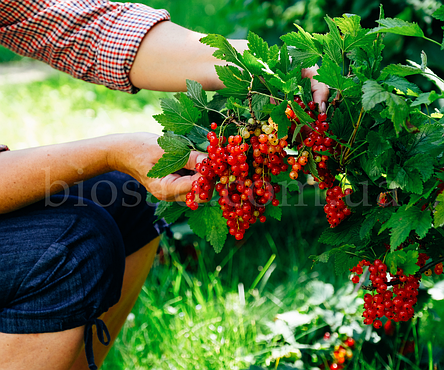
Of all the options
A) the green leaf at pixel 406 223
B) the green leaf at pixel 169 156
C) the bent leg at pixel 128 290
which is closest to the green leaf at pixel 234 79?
the green leaf at pixel 169 156

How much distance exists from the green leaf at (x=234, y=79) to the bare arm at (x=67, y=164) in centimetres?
24

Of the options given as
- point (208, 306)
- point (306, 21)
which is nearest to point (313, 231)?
point (208, 306)

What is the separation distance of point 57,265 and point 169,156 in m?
0.45

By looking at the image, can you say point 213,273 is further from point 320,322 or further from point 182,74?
point 182,74

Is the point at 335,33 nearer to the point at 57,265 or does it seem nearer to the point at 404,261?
the point at 404,261

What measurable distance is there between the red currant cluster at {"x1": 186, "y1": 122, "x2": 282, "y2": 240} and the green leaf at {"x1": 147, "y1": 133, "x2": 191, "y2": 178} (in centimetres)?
5

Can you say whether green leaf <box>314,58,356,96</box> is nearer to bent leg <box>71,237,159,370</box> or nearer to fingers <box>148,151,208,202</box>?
fingers <box>148,151,208,202</box>

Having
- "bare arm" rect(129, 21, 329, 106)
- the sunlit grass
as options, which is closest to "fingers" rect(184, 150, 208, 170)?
"bare arm" rect(129, 21, 329, 106)

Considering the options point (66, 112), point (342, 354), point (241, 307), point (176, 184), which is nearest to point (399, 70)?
point (176, 184)

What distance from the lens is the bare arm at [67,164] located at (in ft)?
3.25

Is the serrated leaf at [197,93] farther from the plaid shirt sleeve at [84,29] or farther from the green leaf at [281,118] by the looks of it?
the plaid shirt sleeve at [84,29]

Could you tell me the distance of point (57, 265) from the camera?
1.04m

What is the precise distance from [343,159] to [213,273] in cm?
148

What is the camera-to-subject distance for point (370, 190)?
2.61 ft
